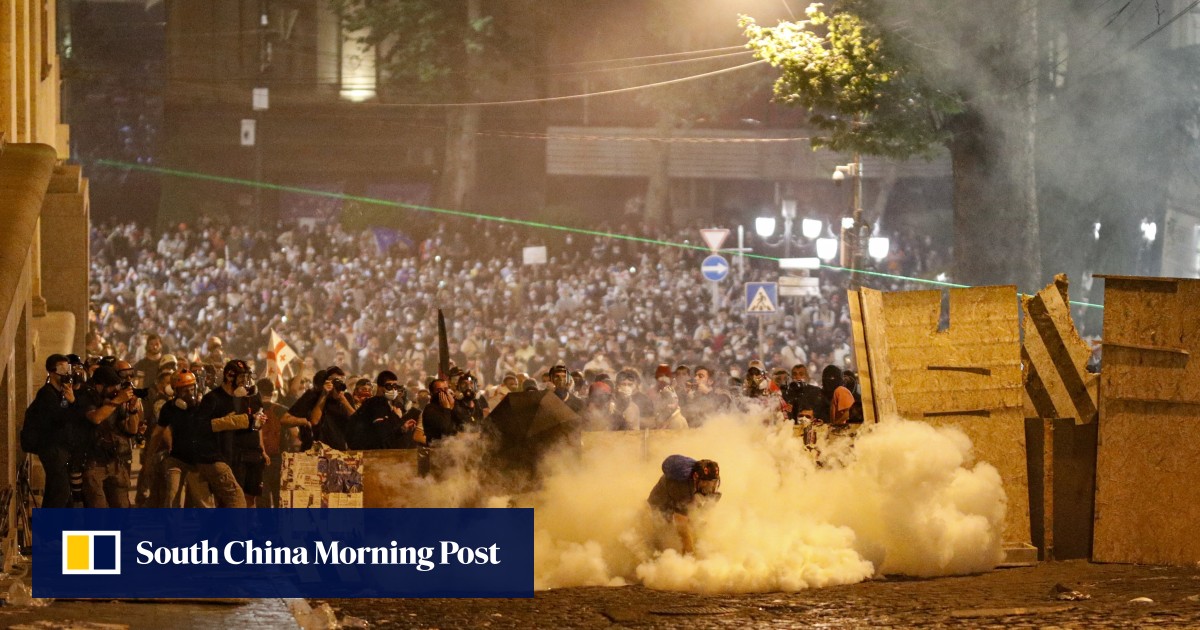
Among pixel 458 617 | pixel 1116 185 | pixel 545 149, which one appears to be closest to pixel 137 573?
pixel 458 617

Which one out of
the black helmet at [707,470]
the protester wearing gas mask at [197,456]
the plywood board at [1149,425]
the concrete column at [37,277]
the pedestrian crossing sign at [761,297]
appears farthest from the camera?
the pedestrian crossing sign at [761,297]

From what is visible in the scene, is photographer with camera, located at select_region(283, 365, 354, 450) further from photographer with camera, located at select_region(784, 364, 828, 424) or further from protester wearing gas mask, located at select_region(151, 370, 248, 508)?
photographer with camera, located at select_region(784, 364, 828, 424)

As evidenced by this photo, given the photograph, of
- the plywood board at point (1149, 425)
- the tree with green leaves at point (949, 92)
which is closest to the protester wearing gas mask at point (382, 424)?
the plywood board at point (1149, 425)

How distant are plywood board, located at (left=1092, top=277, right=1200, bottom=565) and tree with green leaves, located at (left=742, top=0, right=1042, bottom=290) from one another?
9.40 meters

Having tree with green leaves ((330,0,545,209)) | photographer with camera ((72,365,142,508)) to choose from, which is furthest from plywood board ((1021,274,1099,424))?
tree with green leaves ((330,0,545,209))

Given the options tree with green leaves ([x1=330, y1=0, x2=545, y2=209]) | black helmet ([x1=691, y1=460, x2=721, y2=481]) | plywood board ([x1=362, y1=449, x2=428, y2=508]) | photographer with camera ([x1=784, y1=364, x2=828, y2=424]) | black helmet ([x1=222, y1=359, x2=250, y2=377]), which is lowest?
plywood board ([x1=362, y1=449, x2=428, y2=508])

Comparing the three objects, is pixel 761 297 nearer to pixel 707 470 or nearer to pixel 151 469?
pixel 151 469

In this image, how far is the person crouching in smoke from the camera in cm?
936

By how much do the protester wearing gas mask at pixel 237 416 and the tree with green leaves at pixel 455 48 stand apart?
91.5 ft

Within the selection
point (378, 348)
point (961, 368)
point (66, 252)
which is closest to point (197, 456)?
point (961, 368)

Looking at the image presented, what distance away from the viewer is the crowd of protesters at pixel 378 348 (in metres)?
10.3

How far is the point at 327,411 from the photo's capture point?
37.9 feet

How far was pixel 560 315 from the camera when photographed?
26.3 metres

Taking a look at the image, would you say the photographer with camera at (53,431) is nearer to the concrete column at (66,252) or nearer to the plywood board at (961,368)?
the plywood board at (961,368)
